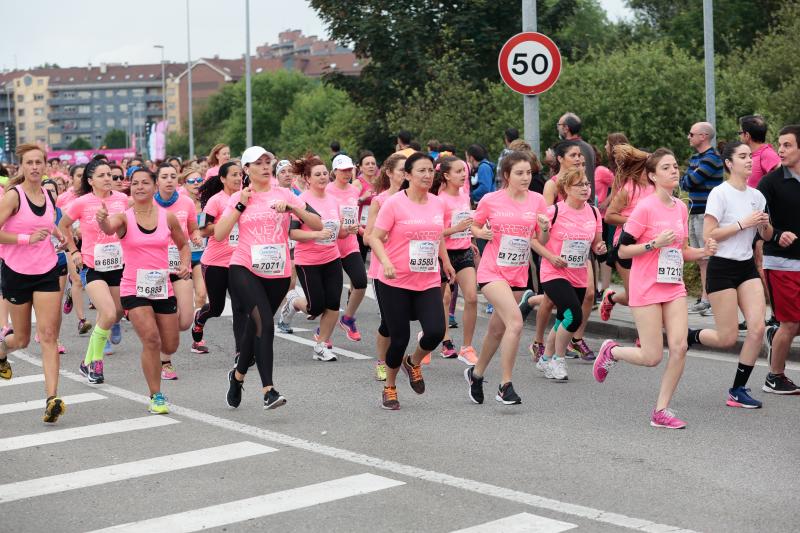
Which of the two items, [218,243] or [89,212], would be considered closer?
[89,212]

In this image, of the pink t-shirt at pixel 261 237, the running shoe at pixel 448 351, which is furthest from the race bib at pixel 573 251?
the pink t-shirt at pixel 261 237

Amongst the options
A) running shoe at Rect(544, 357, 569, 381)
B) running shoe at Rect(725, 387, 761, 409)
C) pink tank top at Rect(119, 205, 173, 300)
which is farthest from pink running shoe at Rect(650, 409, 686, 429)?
pink tank top at Rect(119, 205, 173, 300)

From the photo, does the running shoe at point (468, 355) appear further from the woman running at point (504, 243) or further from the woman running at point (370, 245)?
the woman running at point (504, 243)

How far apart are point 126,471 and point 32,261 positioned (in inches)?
91.0

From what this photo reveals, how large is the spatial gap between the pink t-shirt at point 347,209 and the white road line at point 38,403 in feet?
10.6

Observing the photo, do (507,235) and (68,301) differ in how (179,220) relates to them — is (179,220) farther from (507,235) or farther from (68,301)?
(68,301)

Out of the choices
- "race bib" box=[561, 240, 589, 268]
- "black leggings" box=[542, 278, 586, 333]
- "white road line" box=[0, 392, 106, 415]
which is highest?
"race bib" box=[561, 240, 589, 268]

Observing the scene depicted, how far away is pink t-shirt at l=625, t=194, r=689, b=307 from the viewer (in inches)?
333


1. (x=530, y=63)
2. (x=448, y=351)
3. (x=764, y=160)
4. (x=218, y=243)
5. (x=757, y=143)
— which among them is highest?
(x=530, y=63)

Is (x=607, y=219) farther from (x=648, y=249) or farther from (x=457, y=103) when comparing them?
(x=457, y=103)

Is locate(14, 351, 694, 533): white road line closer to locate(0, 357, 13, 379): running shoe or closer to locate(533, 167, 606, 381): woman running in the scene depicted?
locate(0, 357, 13, 379): running shoe

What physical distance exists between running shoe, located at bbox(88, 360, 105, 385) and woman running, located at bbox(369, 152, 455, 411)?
278 cm

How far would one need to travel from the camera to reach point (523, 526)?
19.5ft

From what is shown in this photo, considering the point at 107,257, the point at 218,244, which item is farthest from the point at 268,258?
the point at 218,244
